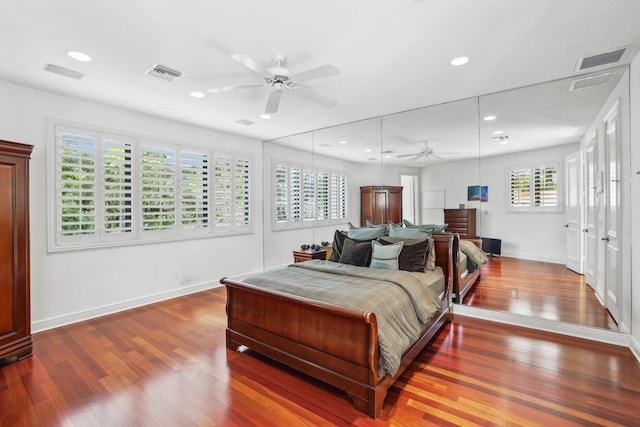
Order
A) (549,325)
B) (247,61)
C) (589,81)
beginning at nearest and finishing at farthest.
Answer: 1. (247,61)
2. (589,81)
3. (549,325)

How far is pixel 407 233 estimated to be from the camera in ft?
12.9

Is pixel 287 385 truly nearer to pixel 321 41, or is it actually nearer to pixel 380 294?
pixel 380 294

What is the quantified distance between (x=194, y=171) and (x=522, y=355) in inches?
195

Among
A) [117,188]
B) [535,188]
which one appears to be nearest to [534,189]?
[535,188]

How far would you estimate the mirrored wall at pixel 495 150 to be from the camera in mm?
3389

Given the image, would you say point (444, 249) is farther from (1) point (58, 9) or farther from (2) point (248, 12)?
(1) point (58, 9)

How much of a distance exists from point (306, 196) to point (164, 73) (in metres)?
3.07

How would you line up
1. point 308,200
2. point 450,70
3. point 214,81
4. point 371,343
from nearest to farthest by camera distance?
point 371,343 → point 450,70 → point 214,81 → point 308,200

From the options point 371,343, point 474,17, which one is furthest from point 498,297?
point 474,17

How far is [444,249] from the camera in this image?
12.2 feet

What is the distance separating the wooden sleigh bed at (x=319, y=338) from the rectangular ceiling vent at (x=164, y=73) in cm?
219

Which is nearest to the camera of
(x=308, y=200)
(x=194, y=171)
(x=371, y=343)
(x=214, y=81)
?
(x=371, y=343)

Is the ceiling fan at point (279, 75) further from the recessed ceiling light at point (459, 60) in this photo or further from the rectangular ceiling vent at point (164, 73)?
the recessed ceiling light at point (459, 60)

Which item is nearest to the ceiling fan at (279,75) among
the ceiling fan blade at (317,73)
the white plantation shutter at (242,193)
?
the ceiling fan blade at (317,73)
